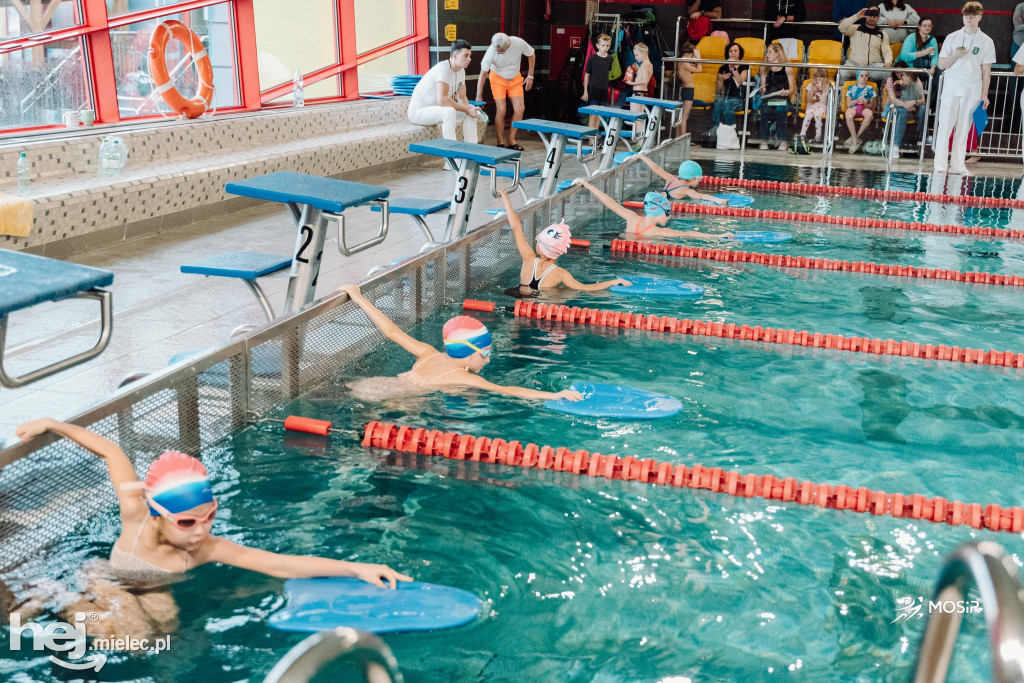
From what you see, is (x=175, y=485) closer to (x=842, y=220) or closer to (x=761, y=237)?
(x=761, y=237)

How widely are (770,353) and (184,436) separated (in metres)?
3.19

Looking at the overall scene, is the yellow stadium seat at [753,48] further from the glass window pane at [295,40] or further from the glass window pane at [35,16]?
the glass window pane at [35,16]

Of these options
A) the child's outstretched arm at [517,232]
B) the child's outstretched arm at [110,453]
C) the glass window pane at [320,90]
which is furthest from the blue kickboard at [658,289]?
the glass window pane at [320,90]

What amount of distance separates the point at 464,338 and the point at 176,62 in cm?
617

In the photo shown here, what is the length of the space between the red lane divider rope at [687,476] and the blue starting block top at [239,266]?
81 cm

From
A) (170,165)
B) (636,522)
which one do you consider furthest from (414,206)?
(170,165)

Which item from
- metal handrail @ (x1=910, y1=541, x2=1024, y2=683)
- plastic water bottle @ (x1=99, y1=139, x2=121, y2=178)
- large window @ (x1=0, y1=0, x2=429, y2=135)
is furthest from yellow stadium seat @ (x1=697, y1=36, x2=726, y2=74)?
metal handrail @ (x1=910, y1=541, x2=1024, y2=683)

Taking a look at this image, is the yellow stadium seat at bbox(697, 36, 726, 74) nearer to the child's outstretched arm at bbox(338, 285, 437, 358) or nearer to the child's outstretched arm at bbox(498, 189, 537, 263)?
the child's outstretched arm at bbox(498, 189, 537, 263)

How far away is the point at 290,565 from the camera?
111 inches

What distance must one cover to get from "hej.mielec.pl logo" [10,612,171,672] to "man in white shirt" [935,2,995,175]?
40.8 ft

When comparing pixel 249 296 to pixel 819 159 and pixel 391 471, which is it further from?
pixel 819 159

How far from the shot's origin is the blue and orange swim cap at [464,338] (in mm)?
4320

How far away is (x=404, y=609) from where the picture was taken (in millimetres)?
2701

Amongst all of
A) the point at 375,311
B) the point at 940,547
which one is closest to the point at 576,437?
the point at 375,311
